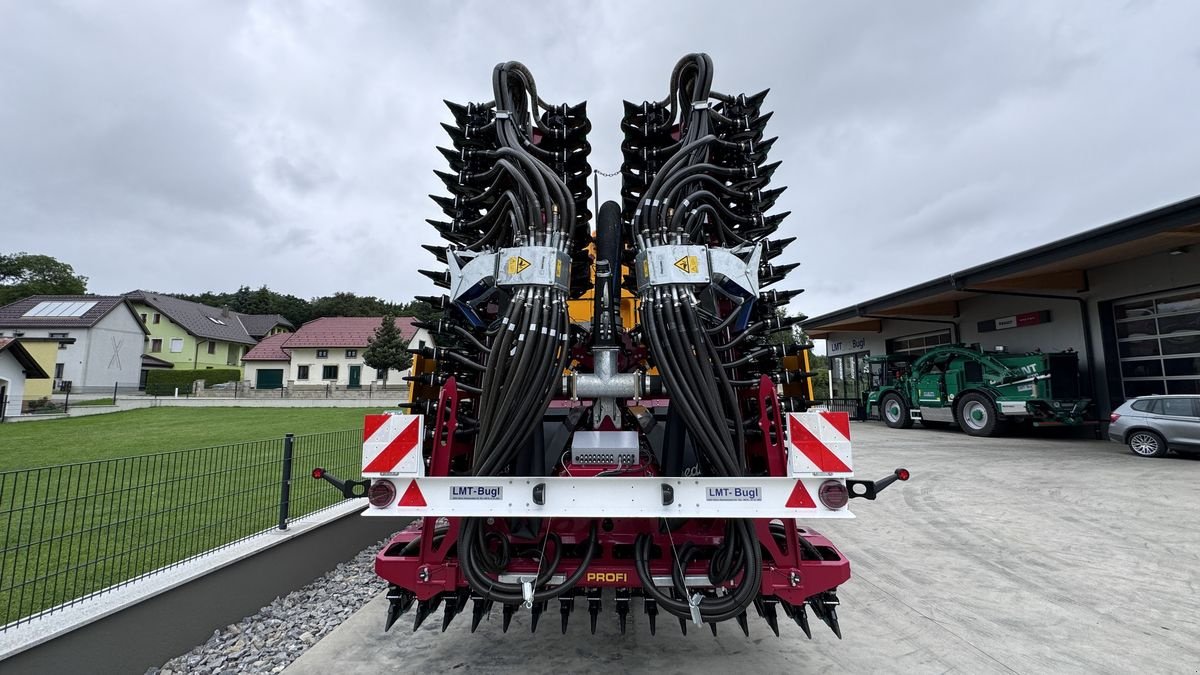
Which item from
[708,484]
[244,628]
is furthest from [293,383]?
[708,484]

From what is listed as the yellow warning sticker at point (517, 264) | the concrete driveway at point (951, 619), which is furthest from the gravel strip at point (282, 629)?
the yellow warning sticker at point (517, 264)

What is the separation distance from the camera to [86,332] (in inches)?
1180

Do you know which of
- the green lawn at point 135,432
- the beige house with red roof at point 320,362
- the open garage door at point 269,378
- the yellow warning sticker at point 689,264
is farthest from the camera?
the open garage door at point 269,378

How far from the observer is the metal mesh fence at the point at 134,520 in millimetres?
2709

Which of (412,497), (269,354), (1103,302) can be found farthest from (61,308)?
(1103,302)

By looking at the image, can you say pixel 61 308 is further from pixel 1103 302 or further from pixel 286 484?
pixel 1103 302

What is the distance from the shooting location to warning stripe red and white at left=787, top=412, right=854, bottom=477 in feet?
8.06

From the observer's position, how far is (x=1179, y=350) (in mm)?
12008

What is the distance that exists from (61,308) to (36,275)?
3328cm

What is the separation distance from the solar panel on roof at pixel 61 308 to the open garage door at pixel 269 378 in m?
10.0

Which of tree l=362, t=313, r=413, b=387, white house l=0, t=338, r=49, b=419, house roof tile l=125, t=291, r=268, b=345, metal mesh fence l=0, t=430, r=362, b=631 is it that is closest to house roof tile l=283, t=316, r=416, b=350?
tree l=362, t=313, r=413, b=387

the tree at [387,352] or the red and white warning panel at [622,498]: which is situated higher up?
the tree at [387,352]

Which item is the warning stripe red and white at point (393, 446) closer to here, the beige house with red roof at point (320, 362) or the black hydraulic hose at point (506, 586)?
the black hydraulic hose at point (506, 586)

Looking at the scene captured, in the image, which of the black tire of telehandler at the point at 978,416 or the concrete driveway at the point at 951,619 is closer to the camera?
the concrete driveway at the point at 951,619
